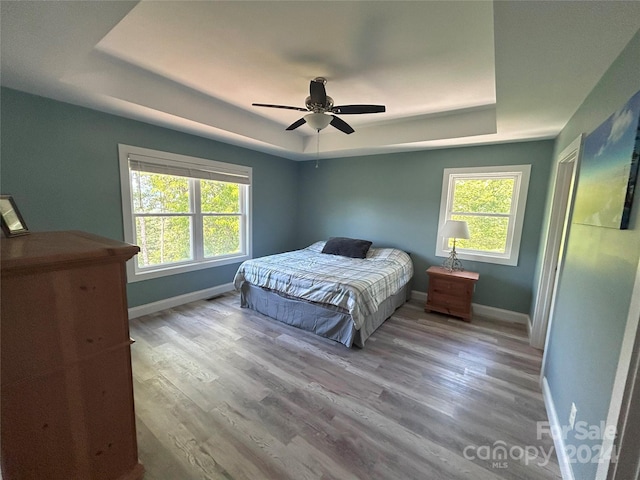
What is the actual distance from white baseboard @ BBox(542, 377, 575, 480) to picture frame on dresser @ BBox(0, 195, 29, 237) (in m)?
2.95

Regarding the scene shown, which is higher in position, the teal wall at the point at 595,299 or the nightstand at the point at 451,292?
the teal wall at the point at 595,299

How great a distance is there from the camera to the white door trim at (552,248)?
2391 mm

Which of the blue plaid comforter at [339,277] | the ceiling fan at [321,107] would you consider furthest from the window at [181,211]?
the ceiling fan at [321,107]

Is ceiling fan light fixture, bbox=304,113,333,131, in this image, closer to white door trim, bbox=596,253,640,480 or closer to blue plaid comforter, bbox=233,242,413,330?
blue plaid comforter, bbox=233,242,413,330

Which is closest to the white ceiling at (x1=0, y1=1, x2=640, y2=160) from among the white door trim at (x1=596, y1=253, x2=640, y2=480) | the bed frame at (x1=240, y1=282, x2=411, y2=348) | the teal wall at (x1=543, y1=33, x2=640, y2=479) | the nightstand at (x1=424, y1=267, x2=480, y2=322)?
the teal wall at (x1=543, y1=33, x2=640, y2=479)

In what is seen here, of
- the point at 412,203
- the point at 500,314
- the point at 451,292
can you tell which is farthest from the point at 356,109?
the point at 500,314

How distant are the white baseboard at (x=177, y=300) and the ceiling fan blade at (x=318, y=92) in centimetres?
305

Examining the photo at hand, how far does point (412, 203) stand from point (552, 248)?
1.82 meters

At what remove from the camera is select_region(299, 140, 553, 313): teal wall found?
321cm

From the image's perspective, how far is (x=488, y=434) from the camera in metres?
1.64

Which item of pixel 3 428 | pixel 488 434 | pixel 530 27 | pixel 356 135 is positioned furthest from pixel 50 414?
pixel 356 135

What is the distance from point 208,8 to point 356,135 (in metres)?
2.58

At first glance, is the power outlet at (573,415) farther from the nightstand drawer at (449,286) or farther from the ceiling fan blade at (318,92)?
the ceiling fan blade at (318,92)

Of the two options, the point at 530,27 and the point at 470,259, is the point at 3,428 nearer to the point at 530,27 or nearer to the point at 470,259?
the point at 530,27
